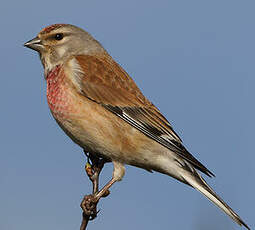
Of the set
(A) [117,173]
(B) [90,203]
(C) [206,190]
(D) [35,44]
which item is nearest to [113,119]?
(A) [117,173]

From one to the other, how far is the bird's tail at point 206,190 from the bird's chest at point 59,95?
3.39 feet

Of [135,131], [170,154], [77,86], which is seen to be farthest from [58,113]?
[170,154]

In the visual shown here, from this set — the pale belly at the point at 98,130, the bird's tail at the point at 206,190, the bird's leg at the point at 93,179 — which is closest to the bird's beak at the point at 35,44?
the pale belly at the point at 98,130

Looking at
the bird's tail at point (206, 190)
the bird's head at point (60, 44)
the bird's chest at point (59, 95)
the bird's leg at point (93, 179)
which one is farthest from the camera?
the bird's head at point (60, 44)

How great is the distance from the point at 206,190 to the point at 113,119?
0.90 meters

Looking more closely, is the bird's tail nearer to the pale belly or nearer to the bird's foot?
the pale belly

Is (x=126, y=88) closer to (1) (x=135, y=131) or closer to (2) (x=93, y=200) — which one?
(1) (x=135, y=131)

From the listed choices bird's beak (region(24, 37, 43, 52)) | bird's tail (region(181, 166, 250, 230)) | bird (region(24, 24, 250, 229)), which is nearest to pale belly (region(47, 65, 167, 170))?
bird (region(24, 24, 250, 229))

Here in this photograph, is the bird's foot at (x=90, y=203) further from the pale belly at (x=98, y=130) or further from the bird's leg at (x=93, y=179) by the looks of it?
the pale belly at (x=98, y=130)

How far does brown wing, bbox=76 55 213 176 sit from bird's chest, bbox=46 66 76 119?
146mm

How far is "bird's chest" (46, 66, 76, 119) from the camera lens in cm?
351

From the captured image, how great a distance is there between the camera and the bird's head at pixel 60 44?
3.99 m

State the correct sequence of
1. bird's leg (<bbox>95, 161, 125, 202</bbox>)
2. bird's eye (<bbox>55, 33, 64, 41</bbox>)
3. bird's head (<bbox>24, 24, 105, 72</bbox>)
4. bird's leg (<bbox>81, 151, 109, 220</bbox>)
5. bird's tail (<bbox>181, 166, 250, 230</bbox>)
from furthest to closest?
1. bird's eye (<bbox>55, 33, 64, 41</bbox>)
2. bird's head (<bbox>24, 24, 105, 72</bbox>)
3. bird's leg (<bbox>95, 161, 125, 202</bbox>)
4. bird's tail (<bbox>181, 166, 250, 230</bbox>)
5. bird's leg (<bbox>81, 151, 109, 220</bbox>)

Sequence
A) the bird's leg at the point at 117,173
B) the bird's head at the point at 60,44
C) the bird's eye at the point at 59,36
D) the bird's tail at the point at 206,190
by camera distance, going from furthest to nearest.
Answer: the bird's eye at the point at 59,36, the bird's head at the point at 60,44, the bird's leg at the point at 117,173, the bird's tail at the point at 206,190
